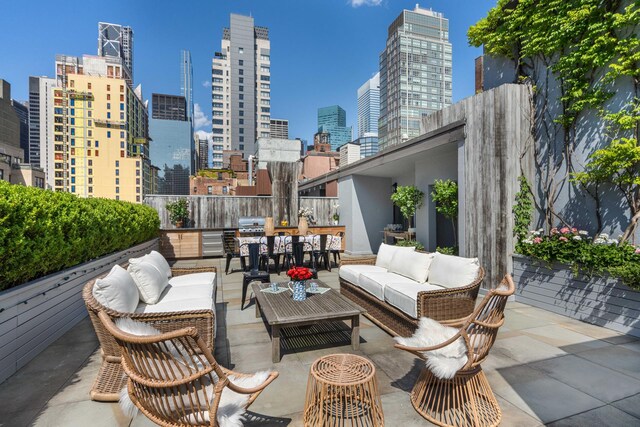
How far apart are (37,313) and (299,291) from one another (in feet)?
8.30

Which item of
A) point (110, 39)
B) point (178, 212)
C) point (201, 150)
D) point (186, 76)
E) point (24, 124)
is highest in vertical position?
point (110, 39)

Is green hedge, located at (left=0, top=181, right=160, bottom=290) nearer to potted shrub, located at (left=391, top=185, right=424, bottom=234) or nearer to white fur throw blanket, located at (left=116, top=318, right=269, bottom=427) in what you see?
white fur throw blanket, located at (left=116, top=318, right=269, bottom=427)

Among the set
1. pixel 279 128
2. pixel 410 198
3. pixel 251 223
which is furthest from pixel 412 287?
pixel 279 128

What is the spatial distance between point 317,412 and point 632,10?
18.9ft

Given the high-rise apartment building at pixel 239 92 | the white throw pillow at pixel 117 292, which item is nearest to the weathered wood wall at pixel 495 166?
the white throw pillow at pixel 117 292

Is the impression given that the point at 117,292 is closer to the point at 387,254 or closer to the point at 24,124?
the point at 387,254

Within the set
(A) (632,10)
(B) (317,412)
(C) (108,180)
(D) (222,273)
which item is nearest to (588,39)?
(A) (632,10)

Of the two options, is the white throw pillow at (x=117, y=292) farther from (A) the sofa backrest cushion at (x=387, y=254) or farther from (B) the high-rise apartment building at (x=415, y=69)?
(B) the high-rise apartment building at (x=415, y=69)

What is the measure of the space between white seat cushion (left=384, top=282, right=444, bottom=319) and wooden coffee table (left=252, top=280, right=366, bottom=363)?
1.54 ft

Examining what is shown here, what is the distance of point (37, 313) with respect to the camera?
2936mm

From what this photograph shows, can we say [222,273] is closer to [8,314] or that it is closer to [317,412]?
[8,314]

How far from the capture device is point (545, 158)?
16.1 feet

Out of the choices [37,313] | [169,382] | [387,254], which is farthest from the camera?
[387,254]

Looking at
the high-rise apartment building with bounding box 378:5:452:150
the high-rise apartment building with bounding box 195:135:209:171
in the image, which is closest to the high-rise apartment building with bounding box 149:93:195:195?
the high-rise apartment building with bounding box 195:135:209:171
